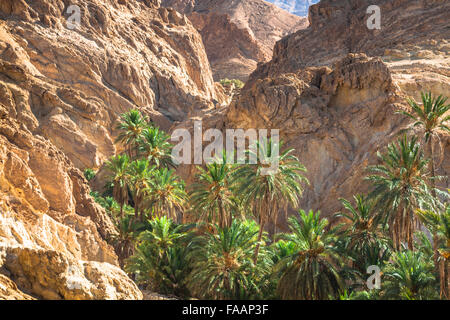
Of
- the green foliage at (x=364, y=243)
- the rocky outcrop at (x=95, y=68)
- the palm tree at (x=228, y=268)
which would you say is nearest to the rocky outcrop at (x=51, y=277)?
the palm tree at (x=228, y=268)

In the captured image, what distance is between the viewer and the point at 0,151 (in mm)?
21266

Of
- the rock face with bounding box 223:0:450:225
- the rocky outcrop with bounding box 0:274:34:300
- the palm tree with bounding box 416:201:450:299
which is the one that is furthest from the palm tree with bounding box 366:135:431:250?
the rocky outcrop with bounding box 0:274:34:300

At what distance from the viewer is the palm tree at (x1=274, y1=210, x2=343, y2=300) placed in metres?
23.3

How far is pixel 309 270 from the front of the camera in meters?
23.6

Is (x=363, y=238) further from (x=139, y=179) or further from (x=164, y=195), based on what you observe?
(x=139, y=179)

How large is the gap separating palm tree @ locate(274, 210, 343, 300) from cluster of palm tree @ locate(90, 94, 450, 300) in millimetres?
54

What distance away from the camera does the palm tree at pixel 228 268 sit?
2467cm

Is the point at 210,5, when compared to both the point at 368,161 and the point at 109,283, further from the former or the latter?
the point at 109,283

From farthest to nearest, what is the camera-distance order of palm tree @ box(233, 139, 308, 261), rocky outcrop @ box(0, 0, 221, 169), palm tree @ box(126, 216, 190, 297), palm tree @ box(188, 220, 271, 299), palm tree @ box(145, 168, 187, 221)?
rocky outcrop @ box(0, 0, 221, 169), palm tree @ box(145, 168, 187, 221), palm tree @ box(126, 216, 190, 297), palm tree @ box(233, 139, 308, 261), palm tree @ box(188, 220, 271, 299)

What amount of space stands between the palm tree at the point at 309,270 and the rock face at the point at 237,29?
96275 millimetres

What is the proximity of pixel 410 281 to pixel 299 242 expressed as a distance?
5.84 metres

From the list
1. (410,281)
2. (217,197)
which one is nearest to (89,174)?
(217,197)

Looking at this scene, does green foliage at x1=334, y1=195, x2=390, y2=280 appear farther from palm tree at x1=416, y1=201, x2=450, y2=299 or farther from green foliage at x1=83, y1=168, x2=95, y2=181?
green foliage at x1=83, y1=168, x2=95, y2=181
